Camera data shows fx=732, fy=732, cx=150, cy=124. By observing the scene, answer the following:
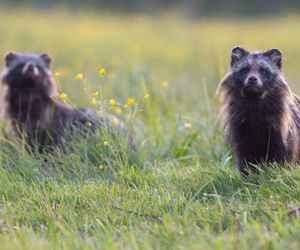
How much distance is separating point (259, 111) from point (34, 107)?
3.53m

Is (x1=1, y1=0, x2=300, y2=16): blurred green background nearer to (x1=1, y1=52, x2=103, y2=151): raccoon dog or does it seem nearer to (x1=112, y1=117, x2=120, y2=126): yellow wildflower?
(x1=1, y1=52, x2=103, y2=151): raccoon dog

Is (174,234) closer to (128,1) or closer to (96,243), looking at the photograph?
(96,243)

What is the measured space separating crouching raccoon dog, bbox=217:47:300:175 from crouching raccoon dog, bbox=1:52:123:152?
2.56 m

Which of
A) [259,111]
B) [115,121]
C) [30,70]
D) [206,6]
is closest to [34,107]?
[30,70]

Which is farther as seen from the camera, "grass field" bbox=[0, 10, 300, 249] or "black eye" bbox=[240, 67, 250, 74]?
"black eye" bbox=[240, 67, 250, 74]

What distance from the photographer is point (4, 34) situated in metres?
18.3

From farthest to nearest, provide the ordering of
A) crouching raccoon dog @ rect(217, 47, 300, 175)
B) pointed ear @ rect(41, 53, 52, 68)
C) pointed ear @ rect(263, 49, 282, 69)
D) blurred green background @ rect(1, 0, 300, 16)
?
blurred green background @ rect(1, 0, 300, 16)
pointed ear @ rect(41, 53, 52, 68)
pointed ear @ rect(263, 49, 282, 69)
crouching raccoon dog @ rect(217, 47, 300, 175)

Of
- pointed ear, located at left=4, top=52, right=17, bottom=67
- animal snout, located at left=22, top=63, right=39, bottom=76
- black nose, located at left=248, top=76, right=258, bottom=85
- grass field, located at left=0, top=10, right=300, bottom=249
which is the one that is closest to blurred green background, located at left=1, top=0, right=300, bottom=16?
grass field, located at left=0, top=10, right=300, bottom=249

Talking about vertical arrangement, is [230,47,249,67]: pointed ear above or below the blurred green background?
above

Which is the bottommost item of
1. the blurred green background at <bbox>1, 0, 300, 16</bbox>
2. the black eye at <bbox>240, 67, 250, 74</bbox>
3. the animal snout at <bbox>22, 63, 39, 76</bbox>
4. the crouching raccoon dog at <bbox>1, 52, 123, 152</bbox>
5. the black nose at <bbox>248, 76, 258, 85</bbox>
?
the blurred green background at <bbox>1, 0, 300, 16</bbox>

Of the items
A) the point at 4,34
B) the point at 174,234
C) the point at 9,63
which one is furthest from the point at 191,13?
the point at 174,234

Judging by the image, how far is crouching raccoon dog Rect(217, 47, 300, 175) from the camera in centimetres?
657

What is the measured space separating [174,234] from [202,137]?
3.77 m

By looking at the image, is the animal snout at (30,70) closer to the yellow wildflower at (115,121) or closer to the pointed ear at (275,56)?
the yellow wildflower at (115,121)
